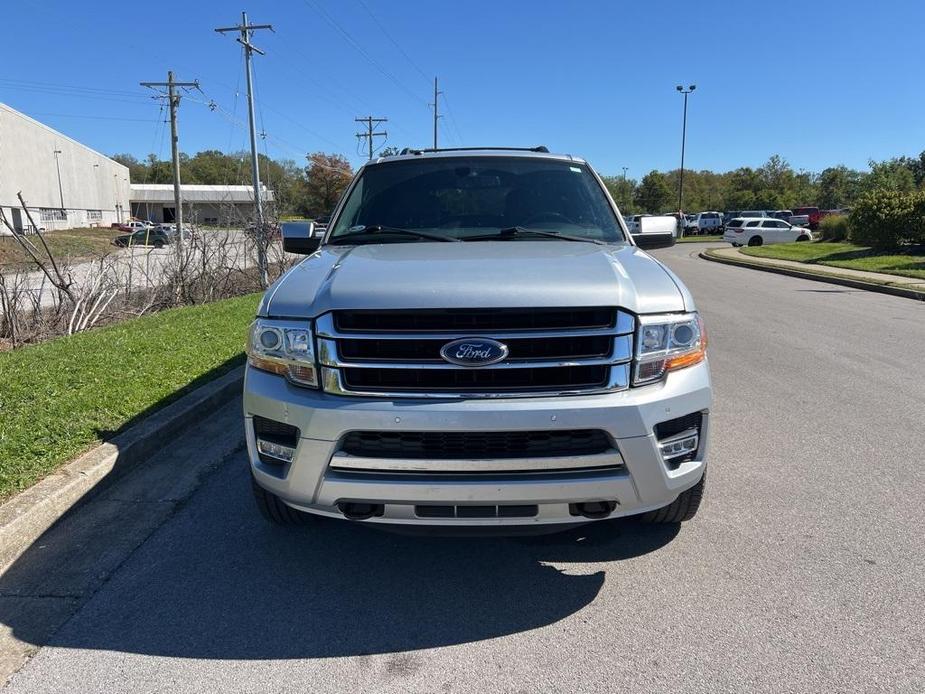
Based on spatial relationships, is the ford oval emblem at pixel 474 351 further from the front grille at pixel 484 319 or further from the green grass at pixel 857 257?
the green grass at pixel 857 257

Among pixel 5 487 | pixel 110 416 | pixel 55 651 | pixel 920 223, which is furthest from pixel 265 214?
pixel 920 223

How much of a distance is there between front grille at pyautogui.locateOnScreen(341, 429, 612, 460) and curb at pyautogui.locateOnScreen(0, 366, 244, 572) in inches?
78.4

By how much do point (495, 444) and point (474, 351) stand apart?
15.0 inches

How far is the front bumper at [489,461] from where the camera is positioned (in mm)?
2736

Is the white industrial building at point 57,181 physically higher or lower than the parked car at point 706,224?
higher

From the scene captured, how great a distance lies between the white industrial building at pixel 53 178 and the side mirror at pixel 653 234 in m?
47.7

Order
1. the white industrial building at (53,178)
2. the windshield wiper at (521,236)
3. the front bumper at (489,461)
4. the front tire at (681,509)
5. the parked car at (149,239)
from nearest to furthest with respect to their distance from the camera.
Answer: the front bumper at (489,461), the front tire at (681,509), the windshield wiper at (521,236), the parked car at (149,239), the white industrial building at (53,178)

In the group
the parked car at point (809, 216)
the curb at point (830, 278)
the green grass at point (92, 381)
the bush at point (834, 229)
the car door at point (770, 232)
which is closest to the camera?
the green grass at point (92, 381)

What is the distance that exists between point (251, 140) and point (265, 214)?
45.3 ft

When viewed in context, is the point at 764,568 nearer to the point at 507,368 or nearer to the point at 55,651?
the point at 507,368

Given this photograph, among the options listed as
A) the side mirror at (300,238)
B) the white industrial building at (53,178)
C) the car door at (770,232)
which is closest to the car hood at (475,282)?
the side mirror at (300,238)

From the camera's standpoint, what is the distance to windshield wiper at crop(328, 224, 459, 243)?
4.06 metres

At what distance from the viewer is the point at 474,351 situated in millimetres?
2805

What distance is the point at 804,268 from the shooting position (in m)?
21.9
